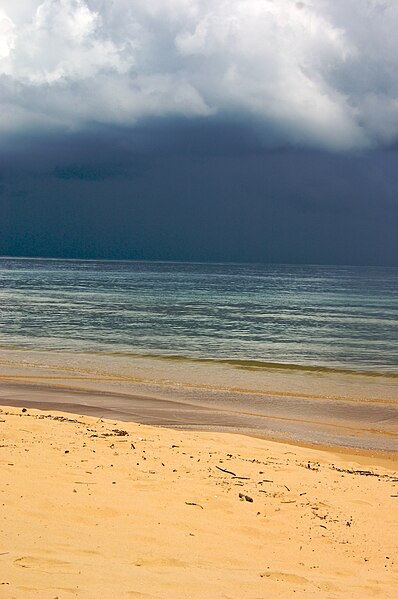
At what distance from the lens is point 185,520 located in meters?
7.22

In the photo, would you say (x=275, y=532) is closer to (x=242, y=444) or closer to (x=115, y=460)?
(x=115, y=460)

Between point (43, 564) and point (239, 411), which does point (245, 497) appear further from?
point (239, 411)

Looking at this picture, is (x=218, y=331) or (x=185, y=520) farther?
(x=218, y=331)

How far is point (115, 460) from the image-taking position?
31.3 ft

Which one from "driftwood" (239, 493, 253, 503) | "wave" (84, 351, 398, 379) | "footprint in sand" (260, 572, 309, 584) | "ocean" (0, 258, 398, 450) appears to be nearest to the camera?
"footprint in sand" (260, 572, 309, 584)

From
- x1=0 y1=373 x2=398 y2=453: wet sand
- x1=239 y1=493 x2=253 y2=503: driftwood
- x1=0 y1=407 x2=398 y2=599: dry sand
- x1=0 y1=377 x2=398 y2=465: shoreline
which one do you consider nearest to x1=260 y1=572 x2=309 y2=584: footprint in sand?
x1=0 y1=407 x2=398 y2=599: dry sand

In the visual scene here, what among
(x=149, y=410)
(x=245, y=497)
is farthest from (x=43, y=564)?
(x=149, y=410)

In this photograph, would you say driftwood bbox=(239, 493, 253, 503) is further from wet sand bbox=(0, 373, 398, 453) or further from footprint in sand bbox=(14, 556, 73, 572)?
wet sand bbox=(0, 373, 398, 453)

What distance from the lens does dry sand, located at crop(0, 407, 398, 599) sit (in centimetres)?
550

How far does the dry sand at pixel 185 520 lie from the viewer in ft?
18.0

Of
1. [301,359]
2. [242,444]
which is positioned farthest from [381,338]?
[242,444]

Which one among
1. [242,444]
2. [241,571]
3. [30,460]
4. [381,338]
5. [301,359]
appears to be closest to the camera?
[241,571]

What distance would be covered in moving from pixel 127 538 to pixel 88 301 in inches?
2244

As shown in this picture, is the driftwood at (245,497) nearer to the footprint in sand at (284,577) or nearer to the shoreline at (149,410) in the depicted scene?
the footprint in sand at (284,577)
